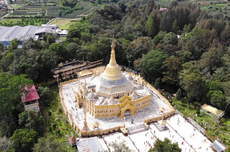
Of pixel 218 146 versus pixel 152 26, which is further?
pixel 152 26

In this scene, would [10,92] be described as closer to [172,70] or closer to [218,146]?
[172,70]

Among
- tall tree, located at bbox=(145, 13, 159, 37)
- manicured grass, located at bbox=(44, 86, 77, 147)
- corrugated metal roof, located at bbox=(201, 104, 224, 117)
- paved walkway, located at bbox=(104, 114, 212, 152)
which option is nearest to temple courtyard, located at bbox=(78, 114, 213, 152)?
paved walkway, located at bbox=(104, 114, 212, 152)

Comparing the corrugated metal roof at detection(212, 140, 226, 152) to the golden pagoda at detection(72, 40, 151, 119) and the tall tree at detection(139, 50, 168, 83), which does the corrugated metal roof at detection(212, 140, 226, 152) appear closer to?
the golden pagoda at detection(72, 40, 151, 119)

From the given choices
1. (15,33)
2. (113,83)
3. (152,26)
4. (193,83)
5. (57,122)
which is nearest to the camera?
(57,122)

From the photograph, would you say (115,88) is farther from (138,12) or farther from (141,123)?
(138,12)

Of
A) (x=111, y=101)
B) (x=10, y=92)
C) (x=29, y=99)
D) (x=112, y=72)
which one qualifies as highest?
(x=112, y=72)

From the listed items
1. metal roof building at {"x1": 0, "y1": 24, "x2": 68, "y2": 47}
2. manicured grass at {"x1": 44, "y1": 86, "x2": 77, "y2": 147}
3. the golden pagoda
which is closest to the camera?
manicured grass at {"x1": 44, "y1": 86, "x2": 77, "y2": 147}

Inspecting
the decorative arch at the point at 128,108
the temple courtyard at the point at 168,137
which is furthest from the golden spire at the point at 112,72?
the temple courtyard at the point at 168,137

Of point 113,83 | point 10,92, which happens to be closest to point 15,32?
point 10,92

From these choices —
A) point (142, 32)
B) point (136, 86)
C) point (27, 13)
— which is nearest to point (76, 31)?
point (142, 32)
